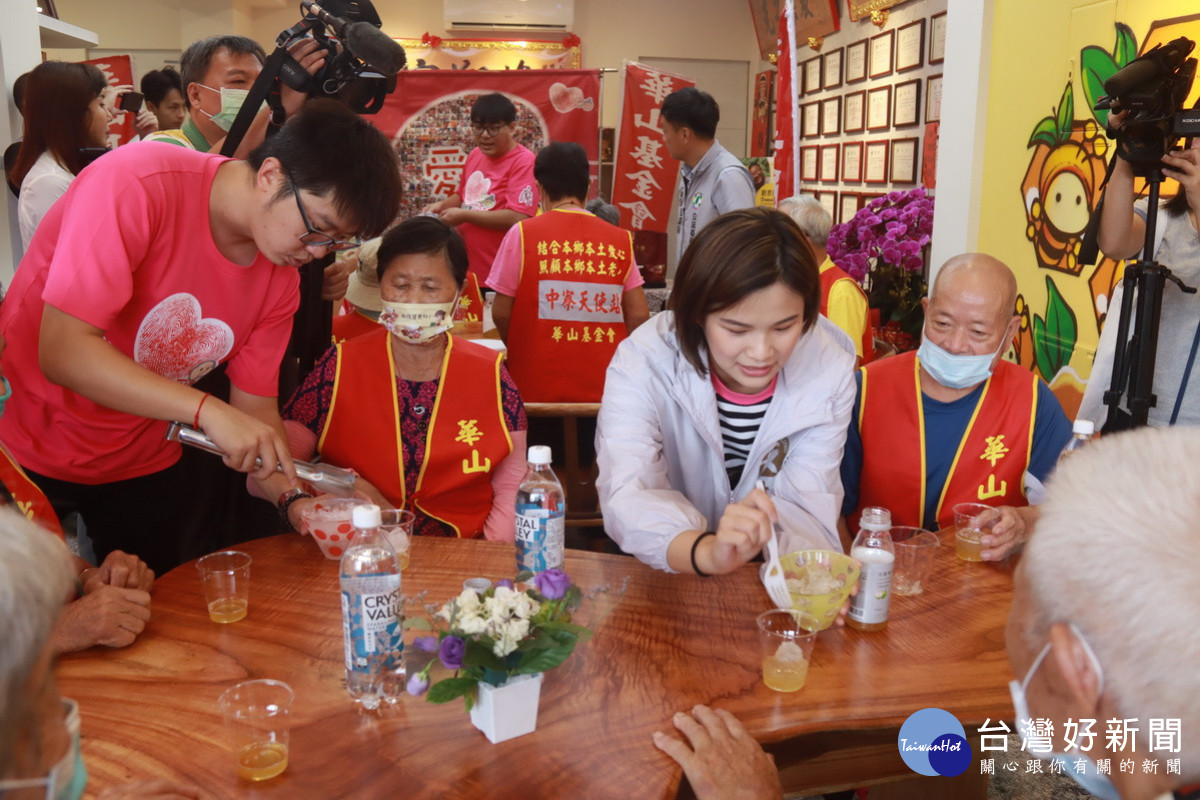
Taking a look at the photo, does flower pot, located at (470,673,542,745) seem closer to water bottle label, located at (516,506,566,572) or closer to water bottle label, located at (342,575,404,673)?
water bottle label, located at (342,575,404,673)

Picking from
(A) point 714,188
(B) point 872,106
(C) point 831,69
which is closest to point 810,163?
(C) point 831,69

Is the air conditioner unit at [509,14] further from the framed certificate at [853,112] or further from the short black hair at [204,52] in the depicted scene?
the short black hair at [204,52]

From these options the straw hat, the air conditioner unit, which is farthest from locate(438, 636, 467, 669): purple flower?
the air conditioner unit

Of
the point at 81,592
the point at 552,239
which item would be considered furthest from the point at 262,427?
the point at 552,239

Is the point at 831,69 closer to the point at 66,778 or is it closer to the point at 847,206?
the point at 847,206

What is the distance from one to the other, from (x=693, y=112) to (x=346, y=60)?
7.90 ft

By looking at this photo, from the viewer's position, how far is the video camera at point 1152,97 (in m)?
2.21

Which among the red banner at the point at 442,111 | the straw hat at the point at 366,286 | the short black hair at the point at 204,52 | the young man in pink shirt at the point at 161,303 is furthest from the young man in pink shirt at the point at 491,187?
the young man in pink shirt at the point at 161,303

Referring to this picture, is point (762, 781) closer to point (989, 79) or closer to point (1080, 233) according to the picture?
point (1080, 233)

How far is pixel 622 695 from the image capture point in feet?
4.51

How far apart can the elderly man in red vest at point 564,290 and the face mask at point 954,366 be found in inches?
72.8

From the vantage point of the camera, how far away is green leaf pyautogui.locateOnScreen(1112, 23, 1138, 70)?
2939 mm

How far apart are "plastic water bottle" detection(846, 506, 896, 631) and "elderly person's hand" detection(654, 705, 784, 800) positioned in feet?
1.25

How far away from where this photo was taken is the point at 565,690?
1384mm
